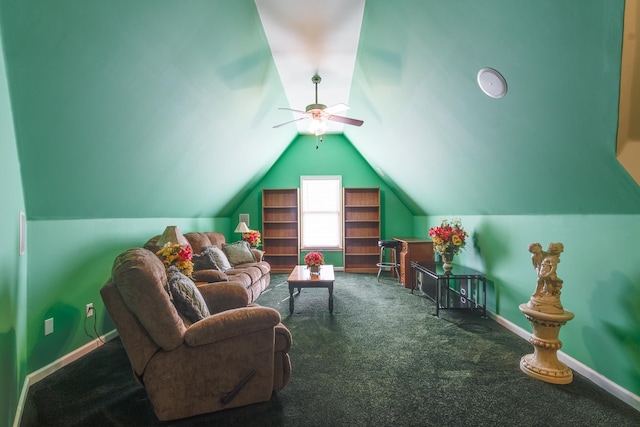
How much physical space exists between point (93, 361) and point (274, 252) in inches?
177

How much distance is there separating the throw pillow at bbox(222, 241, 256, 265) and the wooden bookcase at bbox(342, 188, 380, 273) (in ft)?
7.71

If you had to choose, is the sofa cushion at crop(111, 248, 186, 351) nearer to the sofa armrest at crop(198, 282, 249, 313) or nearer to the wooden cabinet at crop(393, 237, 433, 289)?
the sofa armrest at crop(198, 282, 249, 313)

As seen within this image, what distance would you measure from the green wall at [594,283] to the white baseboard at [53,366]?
386 cm

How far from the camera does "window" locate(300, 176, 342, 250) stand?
281 inches

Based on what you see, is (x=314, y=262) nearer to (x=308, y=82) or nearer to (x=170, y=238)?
(x=170, y=238)

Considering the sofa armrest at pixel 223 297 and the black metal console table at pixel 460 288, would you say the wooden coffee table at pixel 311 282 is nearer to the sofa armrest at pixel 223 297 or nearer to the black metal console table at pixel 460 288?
the sofa armrest at pixel 223 297

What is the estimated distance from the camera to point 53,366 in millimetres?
2512

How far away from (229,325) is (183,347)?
29 centimetres

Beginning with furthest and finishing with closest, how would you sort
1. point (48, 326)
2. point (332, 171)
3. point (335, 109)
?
point (332, 171) < point (335, 109) < point (48, 326)

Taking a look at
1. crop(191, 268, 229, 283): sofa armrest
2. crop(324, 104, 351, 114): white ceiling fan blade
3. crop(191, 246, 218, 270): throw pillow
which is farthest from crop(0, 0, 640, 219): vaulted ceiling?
crop(191, 268, 229, 283): sofa armrest

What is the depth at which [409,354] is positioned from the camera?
2816mm

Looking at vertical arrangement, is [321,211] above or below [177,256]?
above

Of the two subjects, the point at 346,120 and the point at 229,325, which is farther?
the point at 346,120

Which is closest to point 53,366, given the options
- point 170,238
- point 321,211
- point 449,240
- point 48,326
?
point 48,326
